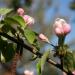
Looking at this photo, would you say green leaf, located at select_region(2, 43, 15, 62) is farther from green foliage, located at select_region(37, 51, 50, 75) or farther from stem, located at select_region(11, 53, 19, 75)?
green foliage, located at select_region(37, 51, 50, 75)

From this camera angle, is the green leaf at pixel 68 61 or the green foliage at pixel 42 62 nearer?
the green foliage at pixel 42 62

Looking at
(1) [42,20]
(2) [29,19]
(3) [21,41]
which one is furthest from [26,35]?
(1) [42,20]

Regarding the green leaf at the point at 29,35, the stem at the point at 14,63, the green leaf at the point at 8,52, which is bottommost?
the stem at the point at 14,63

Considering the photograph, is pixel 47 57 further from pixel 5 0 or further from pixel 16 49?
pixel 5 0

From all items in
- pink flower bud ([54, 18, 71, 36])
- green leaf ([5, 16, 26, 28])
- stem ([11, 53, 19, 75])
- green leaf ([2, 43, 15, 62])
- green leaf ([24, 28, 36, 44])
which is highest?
green leaf ([5, 16, 26, 28])

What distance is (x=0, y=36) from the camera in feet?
4.86

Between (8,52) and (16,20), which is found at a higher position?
(16,20)

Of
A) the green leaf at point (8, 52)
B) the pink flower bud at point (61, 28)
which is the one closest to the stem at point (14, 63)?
the green leaf at point (8, 52)

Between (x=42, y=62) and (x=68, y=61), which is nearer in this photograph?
(x=42, y=62)

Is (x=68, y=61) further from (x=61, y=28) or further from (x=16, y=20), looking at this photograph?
(x=16, y=20)

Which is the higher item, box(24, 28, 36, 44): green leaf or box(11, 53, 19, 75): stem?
box(24, 28, 36, 44): green leaf

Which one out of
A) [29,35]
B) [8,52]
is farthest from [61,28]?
[8,52]

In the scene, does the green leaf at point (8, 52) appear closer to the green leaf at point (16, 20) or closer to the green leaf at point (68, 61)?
the green leaf at point (16, 20)

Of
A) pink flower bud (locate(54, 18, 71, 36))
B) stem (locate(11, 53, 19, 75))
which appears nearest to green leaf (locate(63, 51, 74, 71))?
pink flower bud (locate(54, 18, 71, 36))
